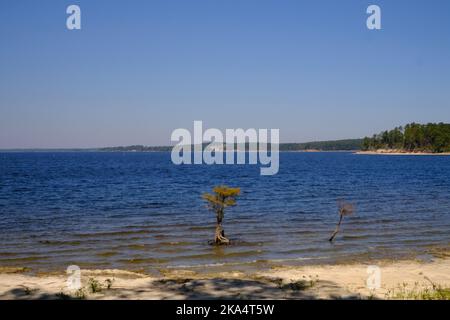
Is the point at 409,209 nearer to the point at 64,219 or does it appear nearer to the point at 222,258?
the point at 222,258

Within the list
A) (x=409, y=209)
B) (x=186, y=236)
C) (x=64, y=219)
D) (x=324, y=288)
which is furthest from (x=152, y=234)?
(x=409, y=209)

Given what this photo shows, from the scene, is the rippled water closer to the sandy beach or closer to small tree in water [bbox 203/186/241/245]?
small tree in water [bbox 203/186/241/245]

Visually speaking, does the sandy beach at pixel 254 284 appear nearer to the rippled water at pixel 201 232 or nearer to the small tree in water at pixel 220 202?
the rippled water at pixel 201 232

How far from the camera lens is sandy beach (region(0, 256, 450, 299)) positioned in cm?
1100

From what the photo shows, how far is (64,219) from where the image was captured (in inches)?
1126

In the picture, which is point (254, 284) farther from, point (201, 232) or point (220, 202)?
point (201, 232)

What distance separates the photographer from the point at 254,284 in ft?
41.6

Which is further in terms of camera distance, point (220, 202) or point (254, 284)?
point (220, 202)

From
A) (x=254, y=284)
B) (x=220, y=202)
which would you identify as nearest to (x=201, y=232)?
(x=220, y=202)
